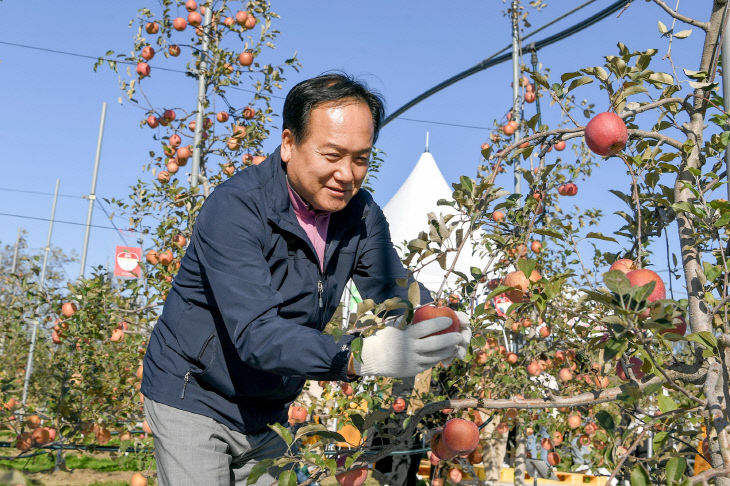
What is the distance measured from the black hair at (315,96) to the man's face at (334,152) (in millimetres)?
20

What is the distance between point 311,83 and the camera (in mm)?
1804

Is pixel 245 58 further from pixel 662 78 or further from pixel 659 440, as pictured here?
pixel 659 440

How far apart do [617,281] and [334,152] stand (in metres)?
0.82

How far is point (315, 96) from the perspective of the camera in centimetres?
173

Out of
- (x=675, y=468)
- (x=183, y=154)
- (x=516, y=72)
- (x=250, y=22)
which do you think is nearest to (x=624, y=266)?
(x=675, y=468)

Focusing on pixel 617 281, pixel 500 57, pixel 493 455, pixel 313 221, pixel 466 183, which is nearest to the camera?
pixel 617 281

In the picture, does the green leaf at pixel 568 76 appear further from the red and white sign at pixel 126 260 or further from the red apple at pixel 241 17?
the red and white sign at pixel 126 260

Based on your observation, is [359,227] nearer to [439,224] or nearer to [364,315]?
[439,224]

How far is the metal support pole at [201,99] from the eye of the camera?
426 centimetres

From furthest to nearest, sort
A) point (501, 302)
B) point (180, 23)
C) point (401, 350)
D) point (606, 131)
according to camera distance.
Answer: point (501, 302) → point (180, 23) → point (606, 131) → point (401, 350)

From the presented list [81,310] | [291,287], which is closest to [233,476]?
[291,287]

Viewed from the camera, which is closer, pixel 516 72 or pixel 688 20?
pixel 688 20

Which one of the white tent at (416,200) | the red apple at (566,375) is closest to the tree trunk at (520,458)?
the red apple at (566,375)

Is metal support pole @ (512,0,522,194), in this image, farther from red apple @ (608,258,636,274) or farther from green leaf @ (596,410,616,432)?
green leaf @ (596,410,616,432)
